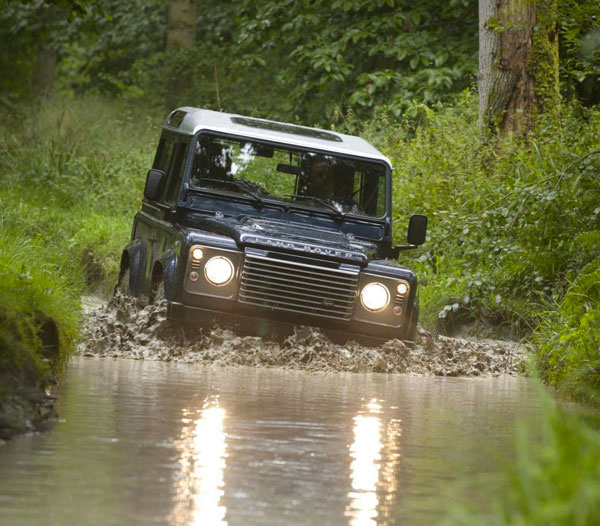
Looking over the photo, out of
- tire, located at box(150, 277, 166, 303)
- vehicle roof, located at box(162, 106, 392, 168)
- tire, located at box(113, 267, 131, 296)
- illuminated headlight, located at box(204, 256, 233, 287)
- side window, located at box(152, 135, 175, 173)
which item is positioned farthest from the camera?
tire, located at box(113, 267, 131, 296)

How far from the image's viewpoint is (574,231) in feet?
42.7

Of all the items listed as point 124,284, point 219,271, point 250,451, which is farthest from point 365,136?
point 250,451

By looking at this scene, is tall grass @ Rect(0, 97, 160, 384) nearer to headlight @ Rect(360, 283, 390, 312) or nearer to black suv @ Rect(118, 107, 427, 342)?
black suv @ Rect(118, 107, 427, 342)

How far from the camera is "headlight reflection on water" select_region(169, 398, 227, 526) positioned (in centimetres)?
475

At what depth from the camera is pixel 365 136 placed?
19156 millimetres

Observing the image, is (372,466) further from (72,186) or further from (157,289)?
(72,186)

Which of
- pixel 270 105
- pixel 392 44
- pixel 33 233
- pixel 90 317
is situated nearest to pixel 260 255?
pixel 90 317

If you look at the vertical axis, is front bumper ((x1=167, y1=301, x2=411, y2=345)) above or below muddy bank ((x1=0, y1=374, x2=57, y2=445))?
above

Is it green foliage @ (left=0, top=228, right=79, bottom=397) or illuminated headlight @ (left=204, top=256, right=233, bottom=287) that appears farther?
illuminated headlight @ (left=204, top=256, right=233, bottom=287)

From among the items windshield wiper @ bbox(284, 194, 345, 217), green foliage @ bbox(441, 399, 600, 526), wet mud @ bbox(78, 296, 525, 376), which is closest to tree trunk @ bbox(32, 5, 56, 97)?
windshield wiper @ bbox(284, 194, 345, 217)

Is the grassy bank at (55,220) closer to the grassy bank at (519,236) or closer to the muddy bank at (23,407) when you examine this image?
the muddy bank at (23,407)

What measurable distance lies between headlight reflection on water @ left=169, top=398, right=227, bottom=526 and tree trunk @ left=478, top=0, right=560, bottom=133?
10613 millimetres

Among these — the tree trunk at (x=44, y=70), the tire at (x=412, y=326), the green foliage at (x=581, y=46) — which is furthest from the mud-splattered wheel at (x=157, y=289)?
the tree trunk at (x=44, y=70)

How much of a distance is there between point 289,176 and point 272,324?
1604 mm
